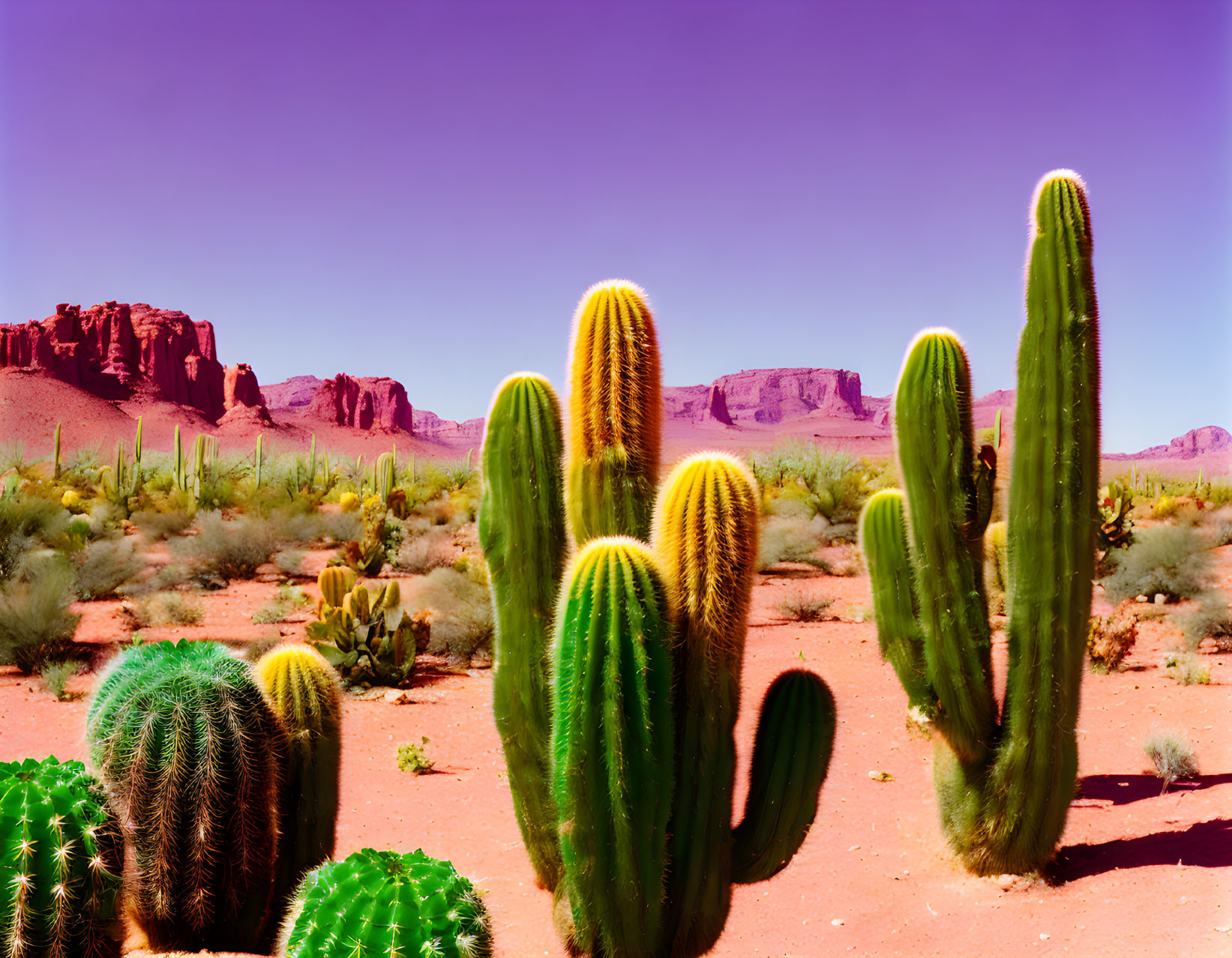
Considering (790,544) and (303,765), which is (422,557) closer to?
(790,544)

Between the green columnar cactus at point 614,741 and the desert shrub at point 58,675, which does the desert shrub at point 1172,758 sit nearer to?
the green columnar cactus at point 614,741

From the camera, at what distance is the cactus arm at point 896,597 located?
16.7 feet

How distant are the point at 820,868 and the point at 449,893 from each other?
3.26 metres

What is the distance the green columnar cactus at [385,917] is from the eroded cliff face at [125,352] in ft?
279

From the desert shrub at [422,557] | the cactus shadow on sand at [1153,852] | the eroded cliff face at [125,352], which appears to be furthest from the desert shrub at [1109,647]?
the eroded cliff face at [125,352]

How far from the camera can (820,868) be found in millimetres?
5312

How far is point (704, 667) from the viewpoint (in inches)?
126

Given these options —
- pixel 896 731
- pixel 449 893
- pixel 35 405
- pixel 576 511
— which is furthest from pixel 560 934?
pixel 35 405

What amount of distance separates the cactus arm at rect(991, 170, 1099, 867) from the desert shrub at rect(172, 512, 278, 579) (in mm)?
14575

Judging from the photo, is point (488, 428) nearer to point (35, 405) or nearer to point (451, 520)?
point (451, 520)

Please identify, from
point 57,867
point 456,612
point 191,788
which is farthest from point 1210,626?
point 57,867

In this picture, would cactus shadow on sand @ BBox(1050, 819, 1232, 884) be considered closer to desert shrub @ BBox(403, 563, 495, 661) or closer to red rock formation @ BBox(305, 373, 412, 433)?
desert shrub @ BBox(403, 563, 495, 661)

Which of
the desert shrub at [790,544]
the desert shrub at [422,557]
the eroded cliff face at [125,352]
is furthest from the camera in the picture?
the eroded cliff face at [125,352]

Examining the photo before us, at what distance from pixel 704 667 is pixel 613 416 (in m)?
1.32
